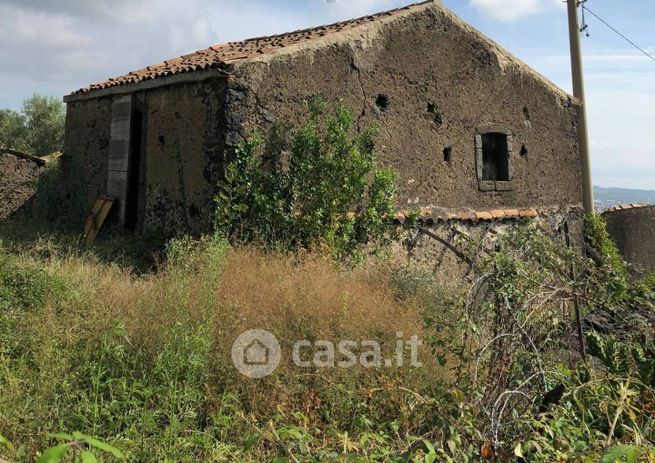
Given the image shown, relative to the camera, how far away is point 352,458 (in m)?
2.62

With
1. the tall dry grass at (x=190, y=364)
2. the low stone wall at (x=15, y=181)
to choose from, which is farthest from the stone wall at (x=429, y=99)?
the low stone wall at (x=15, y=181)

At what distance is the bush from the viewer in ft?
21.5

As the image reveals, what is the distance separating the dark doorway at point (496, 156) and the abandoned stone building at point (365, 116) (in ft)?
0.07

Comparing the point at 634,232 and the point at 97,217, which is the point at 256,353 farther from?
the point at 634,232

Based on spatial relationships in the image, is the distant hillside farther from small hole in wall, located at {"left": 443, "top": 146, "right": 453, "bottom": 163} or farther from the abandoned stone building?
small hole in wall, located at {"left": 443, "top": 146, "right": 453, "bottom": 163}

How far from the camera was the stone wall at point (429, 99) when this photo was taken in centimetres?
703

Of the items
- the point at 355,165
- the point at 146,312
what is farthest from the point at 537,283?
the point at 355,165

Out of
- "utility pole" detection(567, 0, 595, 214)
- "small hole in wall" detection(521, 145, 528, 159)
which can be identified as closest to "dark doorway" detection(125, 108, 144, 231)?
"small hole in wall" detection(521, 145, 528, 159)

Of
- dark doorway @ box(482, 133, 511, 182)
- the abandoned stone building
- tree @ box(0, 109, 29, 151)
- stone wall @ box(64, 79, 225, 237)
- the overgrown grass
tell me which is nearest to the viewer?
the overgrown grass

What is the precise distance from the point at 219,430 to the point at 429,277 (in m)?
3.91

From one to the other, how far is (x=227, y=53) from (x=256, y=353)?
5.25m

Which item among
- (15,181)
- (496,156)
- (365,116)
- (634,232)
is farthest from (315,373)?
(634,232)

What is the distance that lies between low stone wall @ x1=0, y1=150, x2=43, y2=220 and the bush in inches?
Answer: 219

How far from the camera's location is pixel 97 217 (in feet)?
29.2
